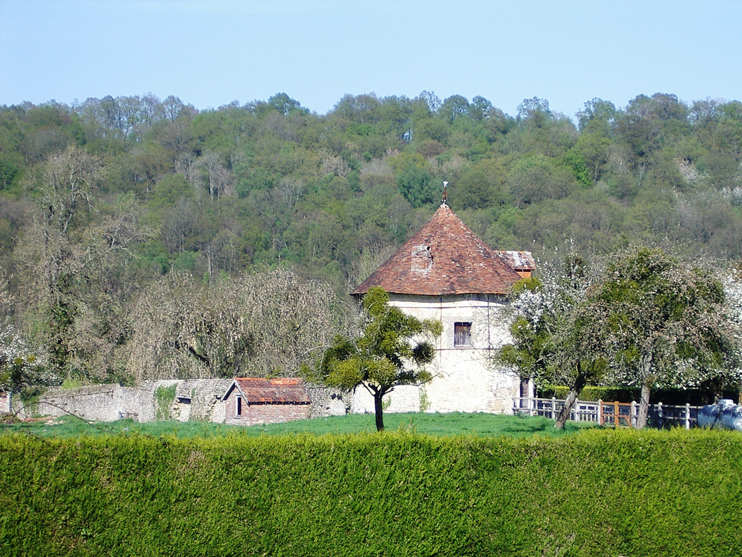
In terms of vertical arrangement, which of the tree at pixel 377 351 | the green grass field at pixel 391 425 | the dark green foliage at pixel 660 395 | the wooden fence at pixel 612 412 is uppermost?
the tree at pixel 377 351

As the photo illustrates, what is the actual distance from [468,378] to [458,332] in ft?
6.88

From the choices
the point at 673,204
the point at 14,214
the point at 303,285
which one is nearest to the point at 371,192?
the point at 673,204

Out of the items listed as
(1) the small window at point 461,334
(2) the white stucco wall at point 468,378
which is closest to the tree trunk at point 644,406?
(2) the white stucco wall at point 468,378

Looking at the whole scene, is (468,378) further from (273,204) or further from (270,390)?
(273,204)

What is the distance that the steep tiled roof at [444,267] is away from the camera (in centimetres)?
3881

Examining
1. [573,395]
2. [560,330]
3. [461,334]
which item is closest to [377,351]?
[560,330]

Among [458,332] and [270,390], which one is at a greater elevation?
[458,332]

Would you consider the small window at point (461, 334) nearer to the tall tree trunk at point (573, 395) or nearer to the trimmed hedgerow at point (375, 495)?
the tall tree trunk at point (573, 395)

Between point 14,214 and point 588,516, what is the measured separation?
7247 cm

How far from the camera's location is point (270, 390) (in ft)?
106

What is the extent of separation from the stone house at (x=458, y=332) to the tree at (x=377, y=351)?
13.9m

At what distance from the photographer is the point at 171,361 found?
4256 centimetres

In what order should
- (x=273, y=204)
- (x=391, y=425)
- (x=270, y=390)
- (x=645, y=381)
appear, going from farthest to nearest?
(x=273, y=204) < (x=270, y=390) < (x=391, y=425) < (x=645, y=381)

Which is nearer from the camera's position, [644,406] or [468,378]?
[644,406]
